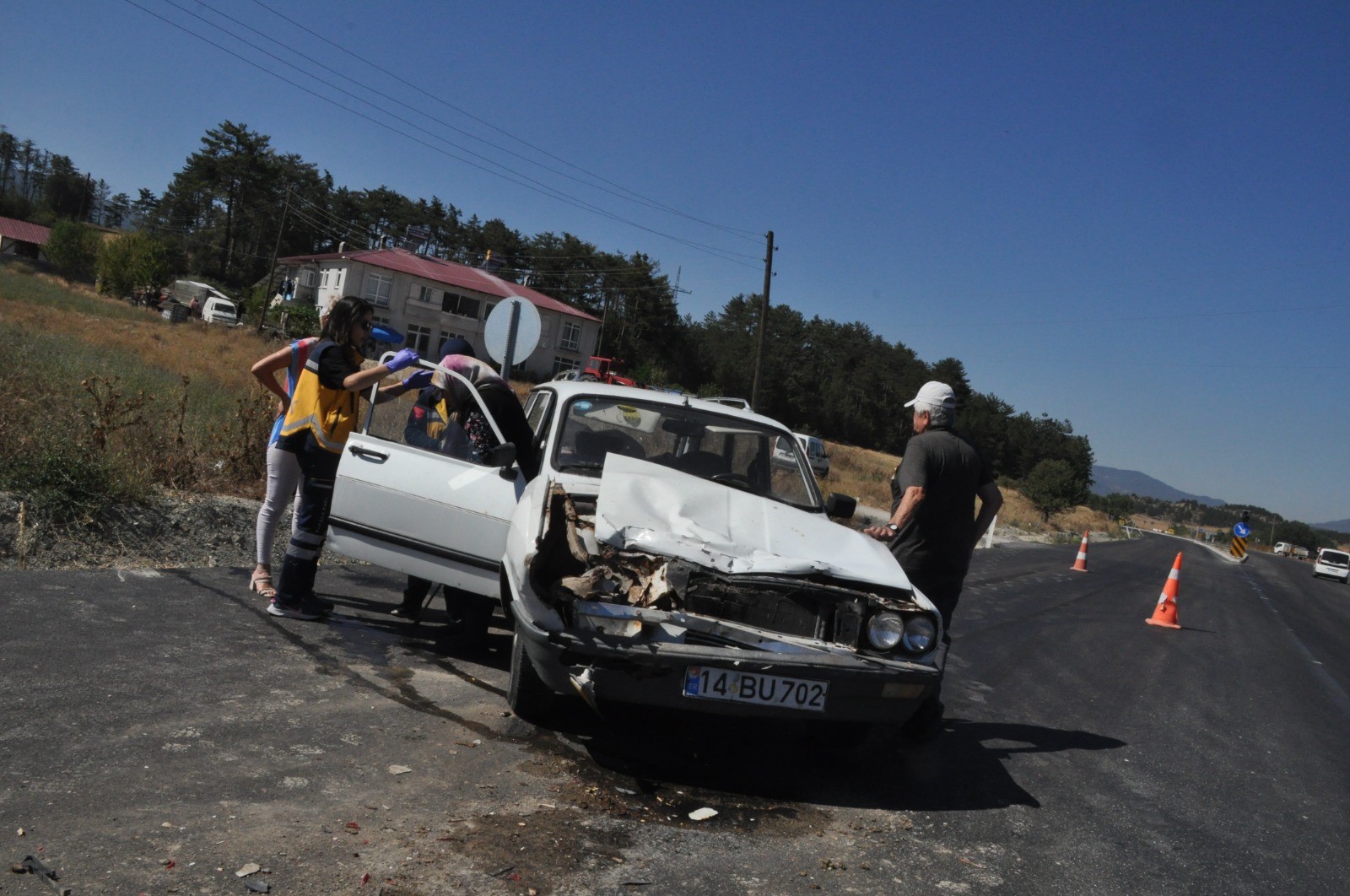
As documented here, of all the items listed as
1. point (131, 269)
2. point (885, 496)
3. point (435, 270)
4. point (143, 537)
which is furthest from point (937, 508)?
point (131, 269)

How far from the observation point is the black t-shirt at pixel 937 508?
17.4 ft

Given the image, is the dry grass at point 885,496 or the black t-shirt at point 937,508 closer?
the black t-shirt at point 937,508

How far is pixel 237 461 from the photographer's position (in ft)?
30.3

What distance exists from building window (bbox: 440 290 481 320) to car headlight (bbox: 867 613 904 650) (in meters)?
65.2

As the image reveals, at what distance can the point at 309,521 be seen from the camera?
19.0 ft

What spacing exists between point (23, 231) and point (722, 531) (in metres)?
108

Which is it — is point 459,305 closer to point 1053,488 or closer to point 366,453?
point 1053,488

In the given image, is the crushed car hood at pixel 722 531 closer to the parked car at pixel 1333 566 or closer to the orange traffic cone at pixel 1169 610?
the orange traffic cone at pixel 1169 610

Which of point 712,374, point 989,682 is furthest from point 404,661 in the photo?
point 712,374

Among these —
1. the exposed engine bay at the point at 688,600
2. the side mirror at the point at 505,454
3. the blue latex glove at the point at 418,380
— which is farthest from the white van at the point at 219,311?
the exposed engine bay at the point at 688,600

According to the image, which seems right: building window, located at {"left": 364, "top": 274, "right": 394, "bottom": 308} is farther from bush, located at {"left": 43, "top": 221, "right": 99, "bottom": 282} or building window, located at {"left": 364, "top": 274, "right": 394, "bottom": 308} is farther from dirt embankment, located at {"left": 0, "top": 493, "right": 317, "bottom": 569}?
dirt embankment, located at {"left": 0, "top": 493, "right": 317, "bottom": 569}

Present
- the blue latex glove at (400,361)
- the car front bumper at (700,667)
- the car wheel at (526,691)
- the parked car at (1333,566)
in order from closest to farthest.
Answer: the car front bumper at (700,667) → the car wheel at (526,691) → the blue latex glove at (400,361) → the parked car at (1333,566)

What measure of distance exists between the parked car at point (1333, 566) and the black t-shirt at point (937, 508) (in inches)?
1781

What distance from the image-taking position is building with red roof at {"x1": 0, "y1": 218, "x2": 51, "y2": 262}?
8650 centimetres
